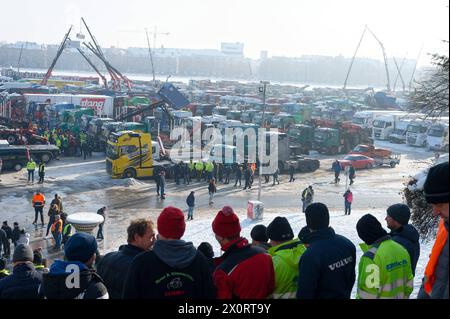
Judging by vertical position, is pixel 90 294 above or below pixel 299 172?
above

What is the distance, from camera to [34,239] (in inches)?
666

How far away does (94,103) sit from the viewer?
144 ft

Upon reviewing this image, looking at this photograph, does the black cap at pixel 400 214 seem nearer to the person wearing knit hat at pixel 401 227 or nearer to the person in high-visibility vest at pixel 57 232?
the person wearing knit hat at pixel 401 227

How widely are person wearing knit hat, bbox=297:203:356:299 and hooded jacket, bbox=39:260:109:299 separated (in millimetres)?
1336

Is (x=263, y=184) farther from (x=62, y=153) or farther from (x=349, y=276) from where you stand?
(x=349, y=276)

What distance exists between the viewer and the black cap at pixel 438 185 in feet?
10.0

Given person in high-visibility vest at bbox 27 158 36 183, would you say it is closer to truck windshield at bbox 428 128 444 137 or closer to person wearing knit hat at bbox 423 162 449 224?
person wearing knit hat at bbox 423 162 449 224

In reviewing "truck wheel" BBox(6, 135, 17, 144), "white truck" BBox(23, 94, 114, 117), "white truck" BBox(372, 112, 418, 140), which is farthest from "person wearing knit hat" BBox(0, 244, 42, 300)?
"white truck" BBox(372, 112, 418, 140)

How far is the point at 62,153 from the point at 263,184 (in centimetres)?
1114

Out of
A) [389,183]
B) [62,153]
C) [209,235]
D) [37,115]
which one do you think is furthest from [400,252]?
[37,115]

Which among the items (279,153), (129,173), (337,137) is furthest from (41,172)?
(337,137)

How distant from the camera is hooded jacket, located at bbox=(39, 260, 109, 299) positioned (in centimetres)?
399

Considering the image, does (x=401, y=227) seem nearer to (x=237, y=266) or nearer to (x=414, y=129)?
(x=237, y=266)
